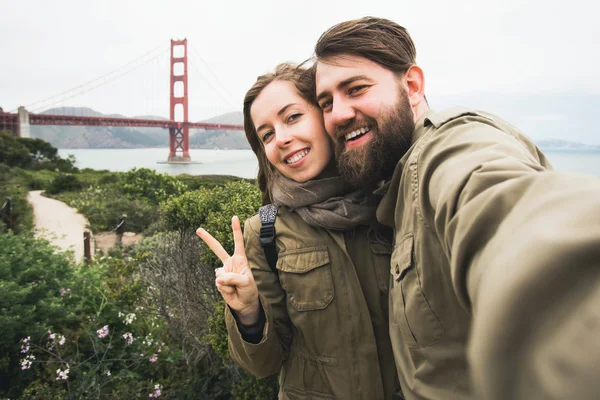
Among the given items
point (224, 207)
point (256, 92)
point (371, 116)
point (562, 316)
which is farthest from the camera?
point (224, 207)

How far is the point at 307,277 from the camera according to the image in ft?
4.04

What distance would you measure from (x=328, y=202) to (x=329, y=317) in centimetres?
37

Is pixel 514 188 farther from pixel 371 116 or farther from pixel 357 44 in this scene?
pixel 357 44

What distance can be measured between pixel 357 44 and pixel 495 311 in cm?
105

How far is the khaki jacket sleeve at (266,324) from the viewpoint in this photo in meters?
1.26

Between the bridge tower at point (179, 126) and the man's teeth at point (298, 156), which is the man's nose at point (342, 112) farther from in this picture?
the bridge tower at point (179, 126)

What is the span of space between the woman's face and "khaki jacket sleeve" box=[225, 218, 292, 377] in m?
0.25

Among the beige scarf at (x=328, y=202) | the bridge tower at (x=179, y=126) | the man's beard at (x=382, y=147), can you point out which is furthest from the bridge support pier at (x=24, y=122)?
the man's beard at (x=382, y=147)

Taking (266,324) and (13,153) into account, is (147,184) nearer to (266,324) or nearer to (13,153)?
(13,153)

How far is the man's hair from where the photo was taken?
1.18 metres

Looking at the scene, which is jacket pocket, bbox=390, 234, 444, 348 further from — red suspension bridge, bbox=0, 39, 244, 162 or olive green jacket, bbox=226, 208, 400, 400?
red suspension bridge, bbox=0, 39, 244, 162

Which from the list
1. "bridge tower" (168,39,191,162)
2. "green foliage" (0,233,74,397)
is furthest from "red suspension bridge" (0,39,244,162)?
"green foliage" (0,233,74,397)

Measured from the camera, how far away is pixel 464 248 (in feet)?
1.51

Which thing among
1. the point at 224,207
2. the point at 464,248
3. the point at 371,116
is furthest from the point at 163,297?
the point at 464,248
